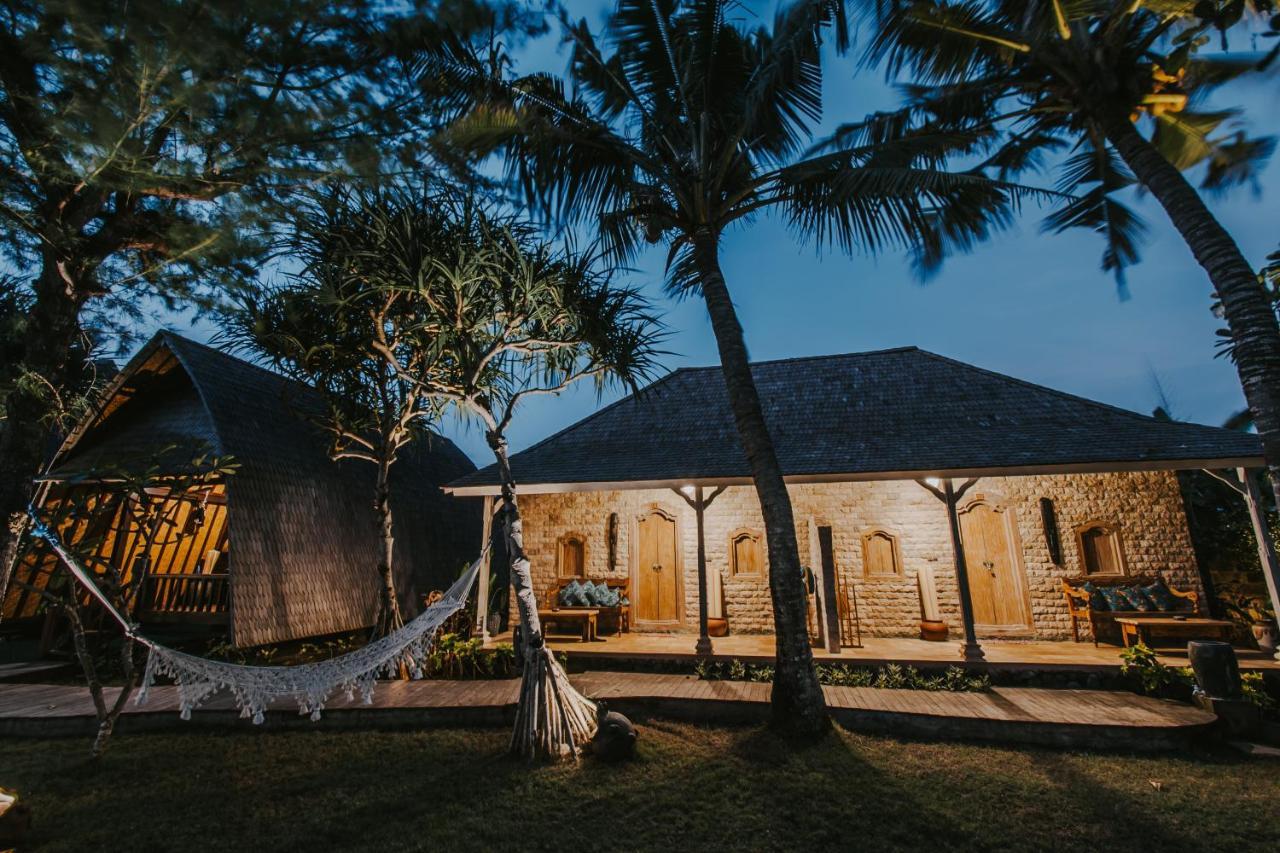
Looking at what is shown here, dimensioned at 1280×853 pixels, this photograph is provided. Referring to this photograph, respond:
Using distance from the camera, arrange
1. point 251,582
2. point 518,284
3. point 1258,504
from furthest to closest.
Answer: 1. point 251,582
2. point 1258,504
3. point 518,284

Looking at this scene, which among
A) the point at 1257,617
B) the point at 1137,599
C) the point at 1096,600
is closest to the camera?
the point at 1257,617

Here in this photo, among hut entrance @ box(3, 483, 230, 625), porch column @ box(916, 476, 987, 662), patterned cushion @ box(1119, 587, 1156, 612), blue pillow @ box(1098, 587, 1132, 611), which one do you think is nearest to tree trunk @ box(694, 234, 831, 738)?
porch column @ box(916, 476, 987, 662)

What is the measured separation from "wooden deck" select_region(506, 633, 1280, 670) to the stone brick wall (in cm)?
52

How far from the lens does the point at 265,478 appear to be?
8258 mm

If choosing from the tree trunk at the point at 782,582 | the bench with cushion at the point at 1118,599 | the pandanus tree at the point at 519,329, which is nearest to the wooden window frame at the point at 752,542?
the pandanus tree at the point at 519,329

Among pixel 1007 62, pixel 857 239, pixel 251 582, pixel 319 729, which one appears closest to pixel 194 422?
pixel 251 582

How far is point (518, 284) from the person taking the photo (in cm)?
527

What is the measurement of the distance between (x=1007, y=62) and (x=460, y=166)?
577cm

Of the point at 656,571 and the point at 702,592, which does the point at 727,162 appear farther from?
the point at 656,571

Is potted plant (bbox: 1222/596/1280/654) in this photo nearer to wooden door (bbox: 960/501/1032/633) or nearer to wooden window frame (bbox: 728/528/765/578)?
wooden door (bbox: 960/501/1032/633)

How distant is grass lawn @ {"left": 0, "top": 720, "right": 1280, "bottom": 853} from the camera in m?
3.45

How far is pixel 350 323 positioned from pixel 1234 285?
8754mm

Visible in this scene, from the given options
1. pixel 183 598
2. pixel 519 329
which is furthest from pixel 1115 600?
pixel 183 598

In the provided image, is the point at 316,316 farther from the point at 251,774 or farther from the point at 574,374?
the point at 251,774
